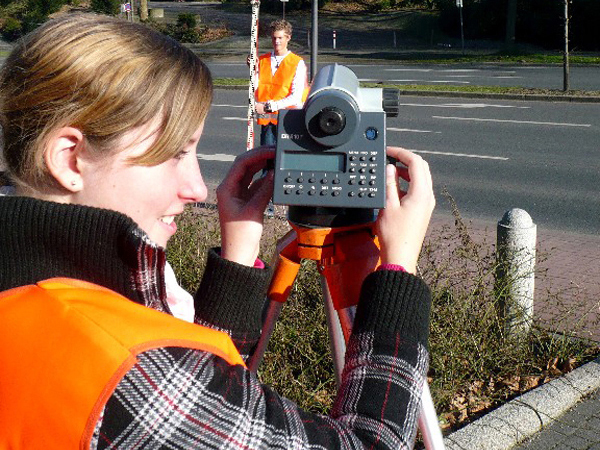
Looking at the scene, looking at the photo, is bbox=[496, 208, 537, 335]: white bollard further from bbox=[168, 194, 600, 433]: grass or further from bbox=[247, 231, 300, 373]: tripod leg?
bbox=[247, 231, 300, 373]: tripod leg

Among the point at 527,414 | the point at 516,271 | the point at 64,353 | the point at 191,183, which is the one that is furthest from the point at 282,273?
the point at 516,271

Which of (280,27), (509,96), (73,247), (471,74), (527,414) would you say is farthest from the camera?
(471,74)

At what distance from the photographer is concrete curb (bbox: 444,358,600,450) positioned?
3.37m

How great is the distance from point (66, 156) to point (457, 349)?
8.68 ft

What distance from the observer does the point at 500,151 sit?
439 inches

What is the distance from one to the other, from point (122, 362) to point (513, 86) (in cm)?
1926

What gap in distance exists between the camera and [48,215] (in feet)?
3.88

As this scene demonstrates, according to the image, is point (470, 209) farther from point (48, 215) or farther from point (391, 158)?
point (48, 215)

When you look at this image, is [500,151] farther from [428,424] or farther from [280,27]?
[428,424]

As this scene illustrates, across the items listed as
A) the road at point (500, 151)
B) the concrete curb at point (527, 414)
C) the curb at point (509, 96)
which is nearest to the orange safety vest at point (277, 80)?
the road at point (500, 151)

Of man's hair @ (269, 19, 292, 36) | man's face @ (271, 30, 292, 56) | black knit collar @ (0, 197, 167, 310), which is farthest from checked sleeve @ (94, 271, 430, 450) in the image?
man's hair @ (269, 19, 292, 36)

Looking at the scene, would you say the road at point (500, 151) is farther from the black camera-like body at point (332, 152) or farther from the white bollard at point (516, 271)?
the black camera-like body at point (332, 152)

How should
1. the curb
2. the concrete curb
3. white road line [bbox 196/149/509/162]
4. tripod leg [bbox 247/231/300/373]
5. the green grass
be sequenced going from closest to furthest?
tripod leg [bbox 247/231/300/373], the concrete curb, white road line [bbox 196/149/509/162], the curb, the green grass

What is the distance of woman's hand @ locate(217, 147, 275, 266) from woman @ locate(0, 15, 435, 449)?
268 mm
